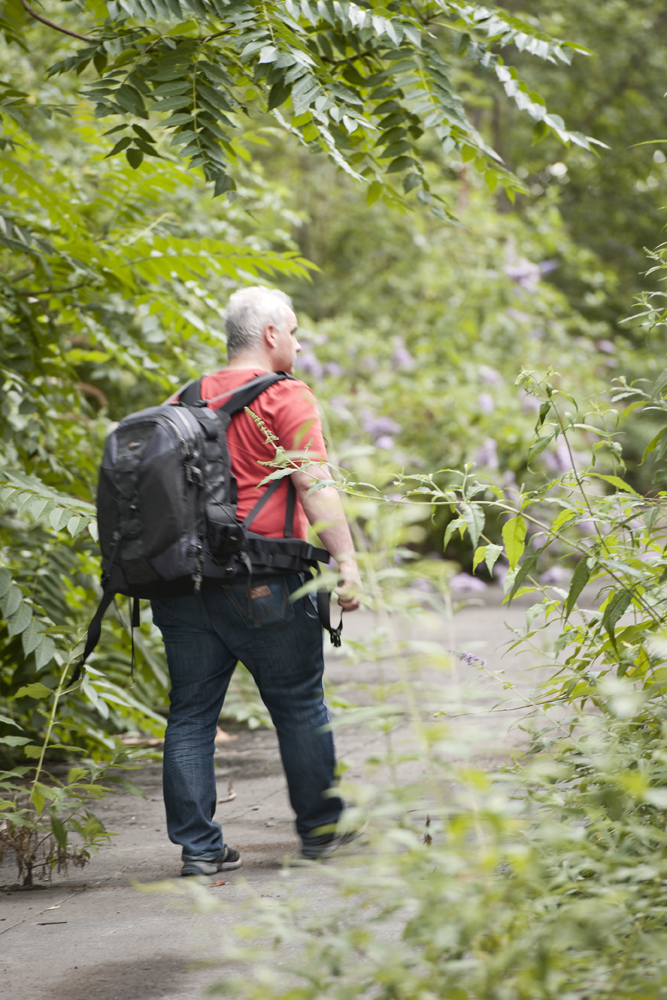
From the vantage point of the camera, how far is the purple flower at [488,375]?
454 inches

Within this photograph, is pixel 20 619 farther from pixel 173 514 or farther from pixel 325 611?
pixel 325 611

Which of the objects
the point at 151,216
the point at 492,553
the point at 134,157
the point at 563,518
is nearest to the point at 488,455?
the point at 151,216

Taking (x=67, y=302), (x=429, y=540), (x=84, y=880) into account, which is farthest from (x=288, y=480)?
(x=429, y=540)

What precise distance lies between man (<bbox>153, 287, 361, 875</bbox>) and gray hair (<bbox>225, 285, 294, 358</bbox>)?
23cm

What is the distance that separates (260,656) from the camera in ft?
9.92

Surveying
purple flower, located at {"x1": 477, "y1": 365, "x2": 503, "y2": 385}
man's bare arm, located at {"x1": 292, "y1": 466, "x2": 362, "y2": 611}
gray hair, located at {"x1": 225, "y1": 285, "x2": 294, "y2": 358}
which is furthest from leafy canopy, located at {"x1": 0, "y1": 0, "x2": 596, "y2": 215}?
purple flower, located at {"x1": 477, "y1": 365, "x2": 503, "y2": 385}

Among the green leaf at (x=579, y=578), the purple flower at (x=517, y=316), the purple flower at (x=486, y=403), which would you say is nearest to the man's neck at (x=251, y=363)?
the green leaf at (x=579, y=578)

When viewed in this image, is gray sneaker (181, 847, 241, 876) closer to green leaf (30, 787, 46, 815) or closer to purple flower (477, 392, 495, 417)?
green leaf (30, 787, 46, 815)

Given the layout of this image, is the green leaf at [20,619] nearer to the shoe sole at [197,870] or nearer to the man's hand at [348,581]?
the shoe sole at [197,870]

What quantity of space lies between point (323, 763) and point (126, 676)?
2.22 meters

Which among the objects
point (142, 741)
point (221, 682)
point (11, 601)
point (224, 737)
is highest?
point (11, 601)

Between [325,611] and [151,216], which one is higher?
[151,216]

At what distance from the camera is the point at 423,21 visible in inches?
151

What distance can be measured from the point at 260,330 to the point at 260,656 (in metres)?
1.06
